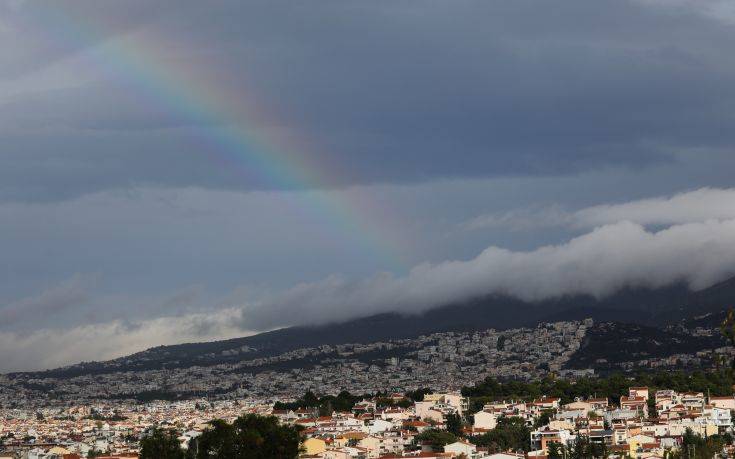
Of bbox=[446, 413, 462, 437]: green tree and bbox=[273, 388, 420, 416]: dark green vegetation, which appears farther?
bbox=[273, 388, 420, 416]: dark green vegetation

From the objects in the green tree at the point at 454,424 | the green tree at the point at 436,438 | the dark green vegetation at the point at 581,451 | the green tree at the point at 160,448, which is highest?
the green tree at the point at 160,448

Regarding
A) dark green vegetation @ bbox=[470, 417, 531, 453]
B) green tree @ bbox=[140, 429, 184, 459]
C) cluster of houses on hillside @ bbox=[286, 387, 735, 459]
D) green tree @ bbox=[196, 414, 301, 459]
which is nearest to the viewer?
green tree @ bbox=[196, 414, 301, 459]

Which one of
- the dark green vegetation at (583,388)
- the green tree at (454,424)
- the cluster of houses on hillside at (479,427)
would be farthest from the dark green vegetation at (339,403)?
the green tree at (454,424)

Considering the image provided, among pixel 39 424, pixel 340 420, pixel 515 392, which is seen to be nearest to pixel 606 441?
pixel 340 420

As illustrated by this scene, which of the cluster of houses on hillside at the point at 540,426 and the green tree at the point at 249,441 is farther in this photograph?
the cluster of houses on hillside at the point at 540,426

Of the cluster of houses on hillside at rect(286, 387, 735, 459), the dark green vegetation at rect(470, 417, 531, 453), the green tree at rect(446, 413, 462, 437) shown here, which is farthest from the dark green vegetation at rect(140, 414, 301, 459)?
the green tree at rect(446, 413, 462, 437)

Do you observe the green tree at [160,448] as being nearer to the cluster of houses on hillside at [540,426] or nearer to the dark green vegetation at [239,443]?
the dark green vegetation at [239,443]

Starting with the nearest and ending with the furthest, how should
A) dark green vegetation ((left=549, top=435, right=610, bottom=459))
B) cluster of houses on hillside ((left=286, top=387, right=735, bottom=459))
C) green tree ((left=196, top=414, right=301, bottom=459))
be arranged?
1. green tree ((left=196, top=414, right=301, bottom=459))
2. dark green vegetation ((left=549, top=435, right=610, bottom=459))
3. cluster of houses on hillside ((left=286, top=387, right=735, bottom=459))

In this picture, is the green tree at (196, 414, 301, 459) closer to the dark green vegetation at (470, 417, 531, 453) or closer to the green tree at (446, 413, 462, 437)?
the dark green vegetation at (470, 417, 531, 453)

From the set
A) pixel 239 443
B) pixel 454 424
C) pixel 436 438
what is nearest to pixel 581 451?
pixel 436 438
